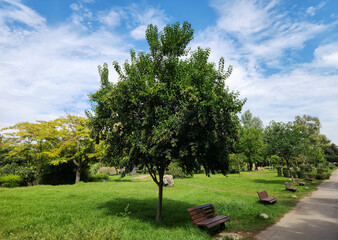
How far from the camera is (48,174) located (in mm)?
24672

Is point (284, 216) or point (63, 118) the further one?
point (63, 118)

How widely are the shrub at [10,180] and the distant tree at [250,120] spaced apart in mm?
61069

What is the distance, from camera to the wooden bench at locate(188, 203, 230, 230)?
7086 mm

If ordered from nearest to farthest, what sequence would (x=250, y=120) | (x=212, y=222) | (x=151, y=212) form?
(x=212, y=222) < (x=151, y=212) < (x=250, y=120)

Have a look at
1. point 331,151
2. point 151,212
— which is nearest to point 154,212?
point 151,212

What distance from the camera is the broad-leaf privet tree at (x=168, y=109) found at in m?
7.06

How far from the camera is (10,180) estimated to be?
20016mm

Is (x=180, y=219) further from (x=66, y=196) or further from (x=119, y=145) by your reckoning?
(x=66, y=196)

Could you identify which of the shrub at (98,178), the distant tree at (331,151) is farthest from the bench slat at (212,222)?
the distant tree at (331,151)

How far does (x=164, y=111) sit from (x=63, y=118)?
69.4 ft

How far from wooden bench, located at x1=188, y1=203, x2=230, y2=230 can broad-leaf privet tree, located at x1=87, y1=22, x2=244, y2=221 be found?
1695 mm

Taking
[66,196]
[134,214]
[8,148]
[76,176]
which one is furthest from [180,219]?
[8,148]

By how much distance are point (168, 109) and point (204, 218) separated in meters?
4.56

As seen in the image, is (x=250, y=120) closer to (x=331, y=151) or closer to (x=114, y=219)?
(x=331, y=151)
